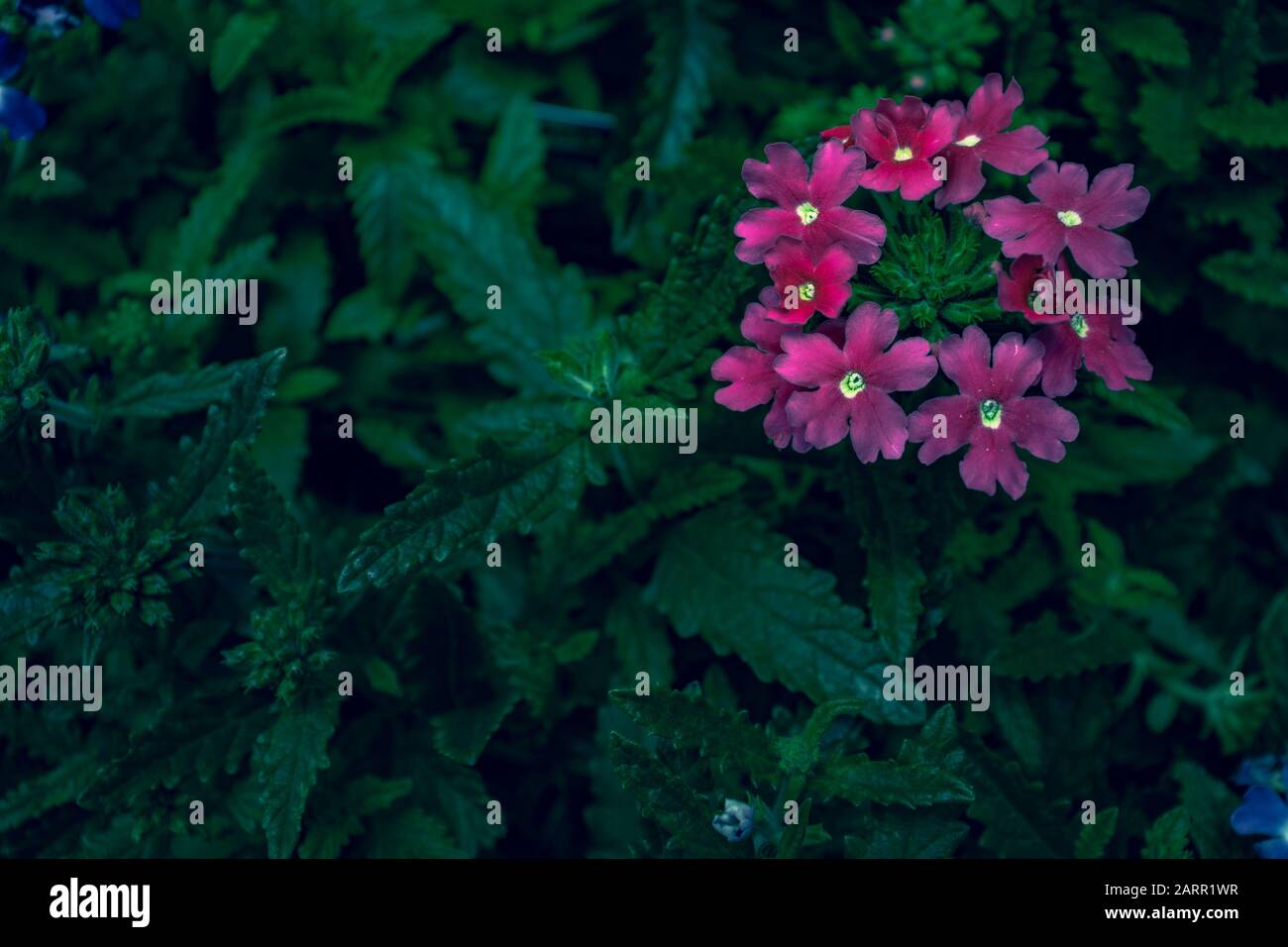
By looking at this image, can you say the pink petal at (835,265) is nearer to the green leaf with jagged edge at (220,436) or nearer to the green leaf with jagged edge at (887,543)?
the green leaf with jagged edge at (887,543)

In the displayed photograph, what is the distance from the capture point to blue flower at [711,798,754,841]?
3074 millimetres

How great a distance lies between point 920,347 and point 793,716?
1.50m

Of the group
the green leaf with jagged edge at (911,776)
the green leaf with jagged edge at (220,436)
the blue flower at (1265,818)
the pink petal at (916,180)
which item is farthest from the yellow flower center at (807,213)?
the blue flower at (1265,818)

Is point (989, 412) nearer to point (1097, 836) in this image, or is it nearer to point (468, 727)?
point (1097, 836)

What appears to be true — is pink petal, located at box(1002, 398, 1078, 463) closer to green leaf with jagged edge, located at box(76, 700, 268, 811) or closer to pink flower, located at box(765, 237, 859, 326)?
pink flower, located at box(765, 237, 859, 326)

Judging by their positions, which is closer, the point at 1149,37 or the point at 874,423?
the point at 874,423

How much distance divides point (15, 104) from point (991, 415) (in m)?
3.08

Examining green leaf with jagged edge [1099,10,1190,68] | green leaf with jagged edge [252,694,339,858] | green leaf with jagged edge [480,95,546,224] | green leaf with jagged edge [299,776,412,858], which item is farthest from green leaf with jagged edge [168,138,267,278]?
green leaf with jagged edge [1099,10,1190,68]

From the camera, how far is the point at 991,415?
2.80 metres

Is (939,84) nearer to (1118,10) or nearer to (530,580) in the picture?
(1118,10)

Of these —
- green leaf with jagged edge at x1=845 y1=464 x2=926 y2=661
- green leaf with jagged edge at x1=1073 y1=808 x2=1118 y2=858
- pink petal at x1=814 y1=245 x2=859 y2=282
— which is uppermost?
pink petal at x1=814 y1=245 x2=859 y2=282

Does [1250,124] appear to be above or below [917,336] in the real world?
above

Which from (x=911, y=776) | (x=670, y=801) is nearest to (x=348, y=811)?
(x=670, y=801)

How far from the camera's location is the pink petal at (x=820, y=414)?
2783 millimetres
